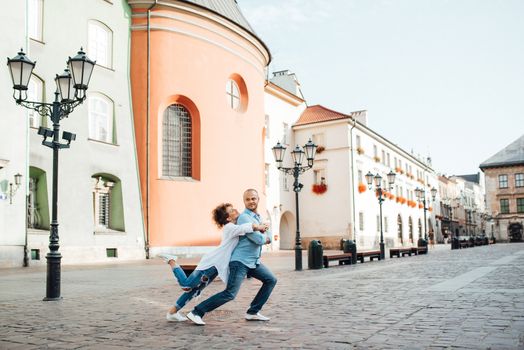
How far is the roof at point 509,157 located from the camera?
74.1m

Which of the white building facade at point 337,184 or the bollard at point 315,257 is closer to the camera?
the bollard at point 315,257

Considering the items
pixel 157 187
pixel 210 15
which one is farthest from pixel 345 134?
pixel 157 187

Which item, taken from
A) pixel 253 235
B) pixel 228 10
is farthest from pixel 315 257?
pixel 228 10

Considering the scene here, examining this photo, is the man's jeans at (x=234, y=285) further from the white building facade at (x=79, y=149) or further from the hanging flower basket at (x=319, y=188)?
the hanging flower basket at (x=319, y=188)

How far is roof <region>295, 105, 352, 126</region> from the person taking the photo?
44825 millimetres

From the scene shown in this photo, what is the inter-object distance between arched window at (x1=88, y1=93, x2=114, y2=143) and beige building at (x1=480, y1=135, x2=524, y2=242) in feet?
207

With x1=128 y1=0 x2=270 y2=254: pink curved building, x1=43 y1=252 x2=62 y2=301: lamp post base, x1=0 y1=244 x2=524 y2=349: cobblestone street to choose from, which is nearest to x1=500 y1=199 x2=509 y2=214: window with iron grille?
x1=128 y1=0 x2=270 y2=254: pink curved building

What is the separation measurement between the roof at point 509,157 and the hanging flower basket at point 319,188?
4025 centimetres

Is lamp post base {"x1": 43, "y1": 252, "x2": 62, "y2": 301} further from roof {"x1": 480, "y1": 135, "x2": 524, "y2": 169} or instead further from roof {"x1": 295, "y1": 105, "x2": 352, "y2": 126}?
roof {"x1": 480, "y1": 135, "x2": 524, "y2": 169}

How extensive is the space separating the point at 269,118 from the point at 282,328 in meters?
36.5

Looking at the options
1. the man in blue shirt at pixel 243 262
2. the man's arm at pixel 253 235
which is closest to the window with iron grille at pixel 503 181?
the man in blue shirt at pixel 243 262

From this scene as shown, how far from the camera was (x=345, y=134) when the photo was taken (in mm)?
44344

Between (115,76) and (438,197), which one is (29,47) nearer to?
(115,76)

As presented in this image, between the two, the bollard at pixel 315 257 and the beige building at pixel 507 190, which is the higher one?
the beige building at pixel 507 190
